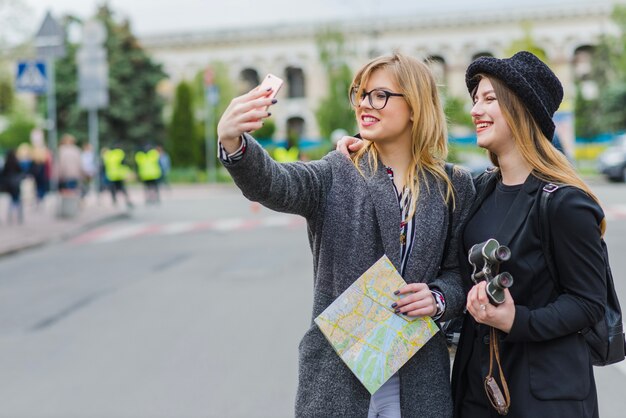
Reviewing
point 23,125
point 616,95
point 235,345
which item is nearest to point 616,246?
point 235,345

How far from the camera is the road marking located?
15.9 metres

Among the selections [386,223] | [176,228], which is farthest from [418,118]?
[176,228]

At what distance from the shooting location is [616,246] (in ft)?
40.4

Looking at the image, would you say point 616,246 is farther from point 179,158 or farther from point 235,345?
point 179,158

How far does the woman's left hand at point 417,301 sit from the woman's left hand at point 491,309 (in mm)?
187

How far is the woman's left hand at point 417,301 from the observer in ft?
7.44

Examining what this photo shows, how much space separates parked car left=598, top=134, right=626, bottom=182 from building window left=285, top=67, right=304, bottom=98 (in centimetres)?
4517

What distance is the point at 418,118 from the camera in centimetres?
240

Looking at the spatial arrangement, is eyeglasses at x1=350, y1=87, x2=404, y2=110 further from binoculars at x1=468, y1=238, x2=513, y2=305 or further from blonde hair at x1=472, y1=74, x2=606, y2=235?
binoculars at x1=468, y1=238, x2=513, y2=305

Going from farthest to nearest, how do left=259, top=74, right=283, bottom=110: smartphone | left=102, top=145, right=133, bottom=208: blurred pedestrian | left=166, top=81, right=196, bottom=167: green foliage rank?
1. left=166, top=81, right=196, bottom=167: green foliage
2. left=102, top=145, right=133, bottom=208: blurred pedestrian
3. left=259, top=74, right=283, bottom=110: smartphone

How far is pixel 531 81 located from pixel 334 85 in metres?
42.3

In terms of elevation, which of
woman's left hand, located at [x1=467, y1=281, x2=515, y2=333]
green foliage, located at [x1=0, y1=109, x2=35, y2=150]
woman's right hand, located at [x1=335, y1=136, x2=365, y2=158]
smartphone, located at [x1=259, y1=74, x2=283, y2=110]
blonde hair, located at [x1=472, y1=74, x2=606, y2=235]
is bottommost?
green foliage, located at [x1=0, y1=109, x2=35, y2=150]

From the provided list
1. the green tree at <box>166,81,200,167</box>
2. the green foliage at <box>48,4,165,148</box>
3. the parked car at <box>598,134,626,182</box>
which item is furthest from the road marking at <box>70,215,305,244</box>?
the green foliage at <box>48,4,165,148</box>

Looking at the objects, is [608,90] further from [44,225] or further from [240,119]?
[240,119]
